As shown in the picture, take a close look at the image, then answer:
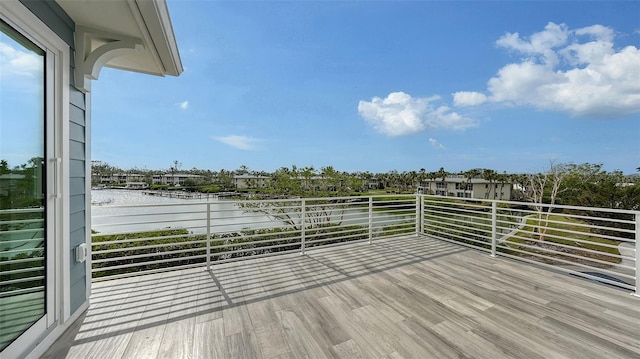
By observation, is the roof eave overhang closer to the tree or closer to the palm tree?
the tree

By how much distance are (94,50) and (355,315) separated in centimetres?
297

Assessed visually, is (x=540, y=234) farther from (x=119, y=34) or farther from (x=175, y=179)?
(x=175, y=179)

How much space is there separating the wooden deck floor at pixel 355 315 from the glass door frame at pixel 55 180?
0.66ft

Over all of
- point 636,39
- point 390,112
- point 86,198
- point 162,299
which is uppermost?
point 636,39

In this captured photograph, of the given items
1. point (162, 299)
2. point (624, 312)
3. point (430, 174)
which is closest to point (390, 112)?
point (624, 312)

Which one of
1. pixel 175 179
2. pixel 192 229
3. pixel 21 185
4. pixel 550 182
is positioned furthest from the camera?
pixel 550 182

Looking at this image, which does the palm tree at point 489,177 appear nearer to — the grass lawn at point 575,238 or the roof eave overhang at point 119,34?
the grass lawn at point 575,238

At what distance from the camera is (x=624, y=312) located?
7.07ft

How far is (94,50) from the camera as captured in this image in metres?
2.02

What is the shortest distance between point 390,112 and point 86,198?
1008 cm

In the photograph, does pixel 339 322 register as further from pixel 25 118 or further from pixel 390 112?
pixel 390 112

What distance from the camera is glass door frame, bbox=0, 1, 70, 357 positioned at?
1.67 meters

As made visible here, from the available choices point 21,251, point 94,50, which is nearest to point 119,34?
point 94,50

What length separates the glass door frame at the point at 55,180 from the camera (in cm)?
167
